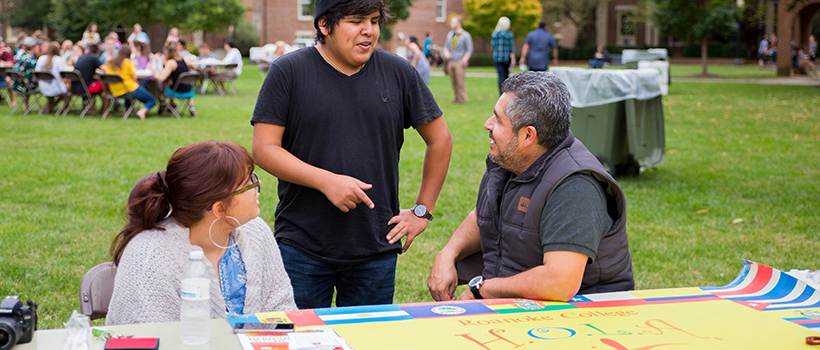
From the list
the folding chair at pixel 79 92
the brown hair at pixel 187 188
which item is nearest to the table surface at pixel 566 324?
the brown hair at pixel 187 188

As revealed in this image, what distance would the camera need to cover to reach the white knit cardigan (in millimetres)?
2109

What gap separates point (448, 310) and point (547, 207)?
0.55 m

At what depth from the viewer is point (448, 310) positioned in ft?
6.83

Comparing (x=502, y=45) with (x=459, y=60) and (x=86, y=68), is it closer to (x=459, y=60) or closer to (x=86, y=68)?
(x=459, y=60)

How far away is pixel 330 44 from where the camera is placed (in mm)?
2527

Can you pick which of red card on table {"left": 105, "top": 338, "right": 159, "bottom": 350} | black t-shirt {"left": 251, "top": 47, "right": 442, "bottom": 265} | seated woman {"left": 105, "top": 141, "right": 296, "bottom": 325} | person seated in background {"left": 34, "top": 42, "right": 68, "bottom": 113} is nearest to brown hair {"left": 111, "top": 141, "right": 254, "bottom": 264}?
seated woman {"left": 105, "top": 141, "right": 296, "bottom": 325}

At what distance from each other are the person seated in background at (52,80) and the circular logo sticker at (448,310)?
1353 cm

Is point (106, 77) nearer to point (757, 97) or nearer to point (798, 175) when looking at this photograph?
point (798, 175)

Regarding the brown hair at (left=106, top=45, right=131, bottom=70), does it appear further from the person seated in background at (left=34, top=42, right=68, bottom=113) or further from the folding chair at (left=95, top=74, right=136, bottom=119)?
the person seated in background at (left=34, top=42, right=68, bottom=113)

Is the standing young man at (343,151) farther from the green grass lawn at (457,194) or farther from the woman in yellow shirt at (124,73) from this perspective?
the woman in yellow shirt at (124,73)

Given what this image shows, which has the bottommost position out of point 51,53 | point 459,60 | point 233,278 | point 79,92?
point 233,278

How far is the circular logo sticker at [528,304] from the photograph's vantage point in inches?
85.4

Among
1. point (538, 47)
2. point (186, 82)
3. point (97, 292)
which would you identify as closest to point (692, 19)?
point (538, 47)

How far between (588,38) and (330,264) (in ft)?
173
